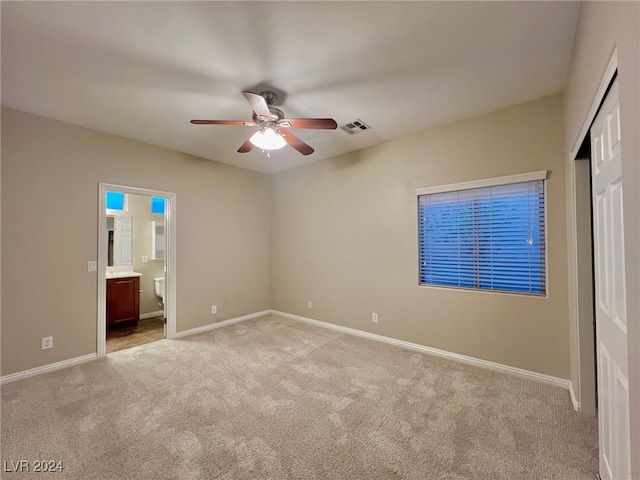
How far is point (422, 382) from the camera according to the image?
2588mm

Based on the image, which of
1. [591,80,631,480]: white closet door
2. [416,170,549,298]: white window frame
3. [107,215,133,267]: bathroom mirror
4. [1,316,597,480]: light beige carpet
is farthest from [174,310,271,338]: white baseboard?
[591,80,631,480]: white closet door

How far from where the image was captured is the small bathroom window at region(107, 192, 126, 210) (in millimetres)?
4695

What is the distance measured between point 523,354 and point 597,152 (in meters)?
2.05

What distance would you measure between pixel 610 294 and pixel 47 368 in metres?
4.78

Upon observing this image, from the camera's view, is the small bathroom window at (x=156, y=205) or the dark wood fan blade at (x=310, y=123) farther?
the small bathroom window at (x=156, y=205)

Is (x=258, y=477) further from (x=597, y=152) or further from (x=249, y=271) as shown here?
(x=249, y=271)

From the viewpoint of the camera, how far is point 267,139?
96.8 inches

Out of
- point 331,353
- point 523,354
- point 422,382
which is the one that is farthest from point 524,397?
point 331,353

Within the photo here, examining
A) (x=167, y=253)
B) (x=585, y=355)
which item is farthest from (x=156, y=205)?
(x=585, y=355)

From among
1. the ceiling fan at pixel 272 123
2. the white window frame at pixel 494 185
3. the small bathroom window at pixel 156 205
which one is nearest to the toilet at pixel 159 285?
the small bathroom window at pixel 156 205

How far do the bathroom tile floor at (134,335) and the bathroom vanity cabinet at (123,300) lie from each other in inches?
6.5

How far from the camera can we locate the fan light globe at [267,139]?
7.88ft

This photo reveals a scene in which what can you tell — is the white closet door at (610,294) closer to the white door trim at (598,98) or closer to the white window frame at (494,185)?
the white door trim at (598,98)

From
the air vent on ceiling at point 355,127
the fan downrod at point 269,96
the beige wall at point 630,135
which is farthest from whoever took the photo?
the air vent on ceiling at point 355,127
